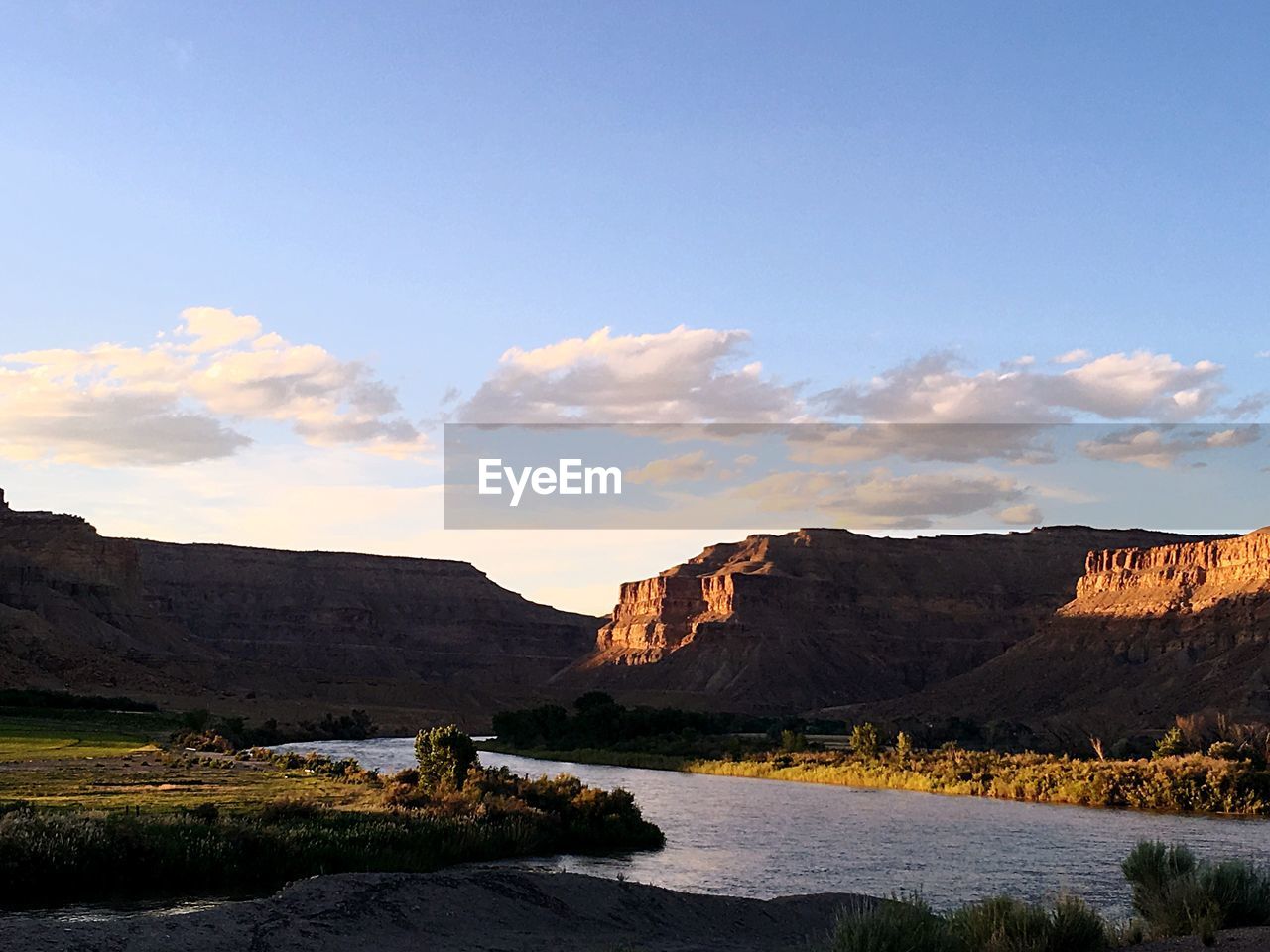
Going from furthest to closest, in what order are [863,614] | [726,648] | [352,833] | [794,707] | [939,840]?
[863,614] < [726,648] < [794,707] < [939,840] < [352,833]

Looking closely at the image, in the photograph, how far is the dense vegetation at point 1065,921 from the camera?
14.2 meters

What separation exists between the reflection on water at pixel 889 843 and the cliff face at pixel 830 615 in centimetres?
8495

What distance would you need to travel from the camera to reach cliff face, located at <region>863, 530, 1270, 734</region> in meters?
86.8

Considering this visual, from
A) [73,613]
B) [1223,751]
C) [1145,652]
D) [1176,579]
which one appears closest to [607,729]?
[1223,751]

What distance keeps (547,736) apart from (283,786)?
4857 cm

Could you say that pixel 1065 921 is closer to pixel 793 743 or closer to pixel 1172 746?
pixel 1172 746

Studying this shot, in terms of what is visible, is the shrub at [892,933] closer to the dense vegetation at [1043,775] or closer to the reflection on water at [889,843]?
the reflection on water at [889,843]

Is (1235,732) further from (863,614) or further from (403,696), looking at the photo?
(863,614)

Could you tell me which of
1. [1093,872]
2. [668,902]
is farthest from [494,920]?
[1093,872]

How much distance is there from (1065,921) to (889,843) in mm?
21288

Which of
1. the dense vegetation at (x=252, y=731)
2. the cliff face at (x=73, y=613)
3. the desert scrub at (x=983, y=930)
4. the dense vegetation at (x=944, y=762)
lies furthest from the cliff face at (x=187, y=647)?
the desert scrub at (x=983, y=930)

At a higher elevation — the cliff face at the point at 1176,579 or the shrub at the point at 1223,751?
the cliff face at the point at 1176,579

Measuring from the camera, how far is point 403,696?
136375 mm

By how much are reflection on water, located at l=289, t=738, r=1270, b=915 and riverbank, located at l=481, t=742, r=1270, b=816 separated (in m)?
2.15
